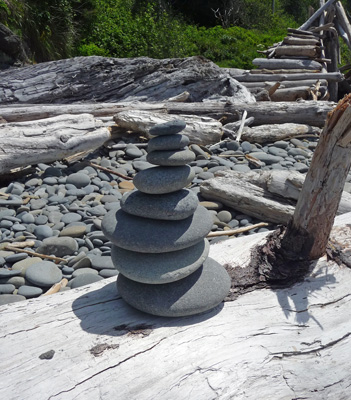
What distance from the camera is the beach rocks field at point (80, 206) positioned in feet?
11.4

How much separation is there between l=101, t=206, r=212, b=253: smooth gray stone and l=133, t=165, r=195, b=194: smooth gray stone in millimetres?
182

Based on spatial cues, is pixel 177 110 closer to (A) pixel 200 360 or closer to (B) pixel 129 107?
(B) pixel 129 107

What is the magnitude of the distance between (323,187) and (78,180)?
3.04 metres

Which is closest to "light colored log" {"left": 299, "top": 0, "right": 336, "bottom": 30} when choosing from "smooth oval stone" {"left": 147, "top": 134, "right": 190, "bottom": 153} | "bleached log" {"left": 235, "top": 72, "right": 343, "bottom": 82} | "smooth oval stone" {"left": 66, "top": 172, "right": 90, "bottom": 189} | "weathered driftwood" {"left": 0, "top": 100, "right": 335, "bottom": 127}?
"bleached log" {"left": 235, "top": 72, "right": 343, "bottom": 82}

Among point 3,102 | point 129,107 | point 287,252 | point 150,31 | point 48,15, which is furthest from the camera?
point 150,31

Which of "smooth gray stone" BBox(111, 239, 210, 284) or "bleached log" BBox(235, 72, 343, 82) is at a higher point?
"bleached log" BBox(235, 72, 343, 82)

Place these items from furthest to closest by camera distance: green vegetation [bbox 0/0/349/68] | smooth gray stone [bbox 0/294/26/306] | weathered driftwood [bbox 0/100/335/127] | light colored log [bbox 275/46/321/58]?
1. green vegetation [bbox 0/0/349/68]
2. light colored log [bbox 275/46/321/58]
3. weathered driftwood [bbox 0/100/335/127]
4. smooth gray stone [bbox 0/294/26/306]

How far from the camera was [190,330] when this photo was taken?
7.82ft

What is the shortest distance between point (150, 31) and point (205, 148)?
34.0 ft

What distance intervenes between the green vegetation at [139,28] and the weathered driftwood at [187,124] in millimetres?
7458

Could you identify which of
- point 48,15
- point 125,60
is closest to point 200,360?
point 125,60

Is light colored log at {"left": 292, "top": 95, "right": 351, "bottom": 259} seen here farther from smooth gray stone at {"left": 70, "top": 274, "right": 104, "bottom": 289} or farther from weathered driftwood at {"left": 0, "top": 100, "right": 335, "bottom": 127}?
weathered driftwood at {"left": 0, "top": 100, "right": 335, "bottom": 127}

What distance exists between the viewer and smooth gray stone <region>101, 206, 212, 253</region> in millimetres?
2383

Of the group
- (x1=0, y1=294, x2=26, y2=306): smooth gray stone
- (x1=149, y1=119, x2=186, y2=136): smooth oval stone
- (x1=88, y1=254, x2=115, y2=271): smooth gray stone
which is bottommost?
(x1=0, y1=294, x2=26, y2=306): smooth gray stone
